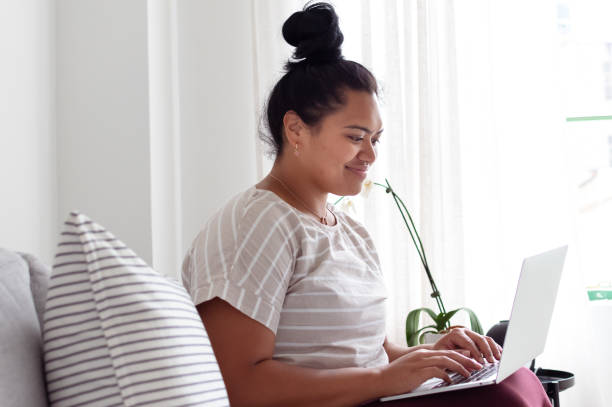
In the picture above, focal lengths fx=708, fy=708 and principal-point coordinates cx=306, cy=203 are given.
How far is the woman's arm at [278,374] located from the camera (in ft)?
3.76

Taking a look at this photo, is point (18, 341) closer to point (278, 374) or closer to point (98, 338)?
point (98, 338)

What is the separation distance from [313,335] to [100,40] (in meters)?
1.28

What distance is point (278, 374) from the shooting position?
1.15m

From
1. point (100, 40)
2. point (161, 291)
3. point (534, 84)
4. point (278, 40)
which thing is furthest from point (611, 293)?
point (161, 291)

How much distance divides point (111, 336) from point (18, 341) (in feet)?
0.34

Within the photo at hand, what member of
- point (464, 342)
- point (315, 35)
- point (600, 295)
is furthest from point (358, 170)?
point (600, 295)

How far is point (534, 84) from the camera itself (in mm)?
2469

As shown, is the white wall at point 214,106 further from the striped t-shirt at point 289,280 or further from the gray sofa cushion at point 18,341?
the gray sofa cushion at point 18,341

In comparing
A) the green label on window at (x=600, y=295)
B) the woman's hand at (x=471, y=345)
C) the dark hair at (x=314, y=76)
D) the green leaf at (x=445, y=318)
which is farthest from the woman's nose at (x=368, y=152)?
the green label on window at (x=600, y=295)

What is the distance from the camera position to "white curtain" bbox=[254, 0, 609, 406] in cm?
241

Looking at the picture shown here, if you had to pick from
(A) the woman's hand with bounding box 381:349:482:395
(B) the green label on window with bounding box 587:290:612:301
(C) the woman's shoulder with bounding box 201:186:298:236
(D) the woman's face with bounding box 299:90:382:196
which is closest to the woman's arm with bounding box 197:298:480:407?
(A) the woman's hand with bounding box 381:349:482:395

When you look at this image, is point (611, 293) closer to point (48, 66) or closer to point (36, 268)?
point (48, 66)

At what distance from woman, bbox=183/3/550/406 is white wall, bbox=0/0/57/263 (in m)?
0.59

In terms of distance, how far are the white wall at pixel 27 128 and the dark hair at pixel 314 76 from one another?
0.61 metres
